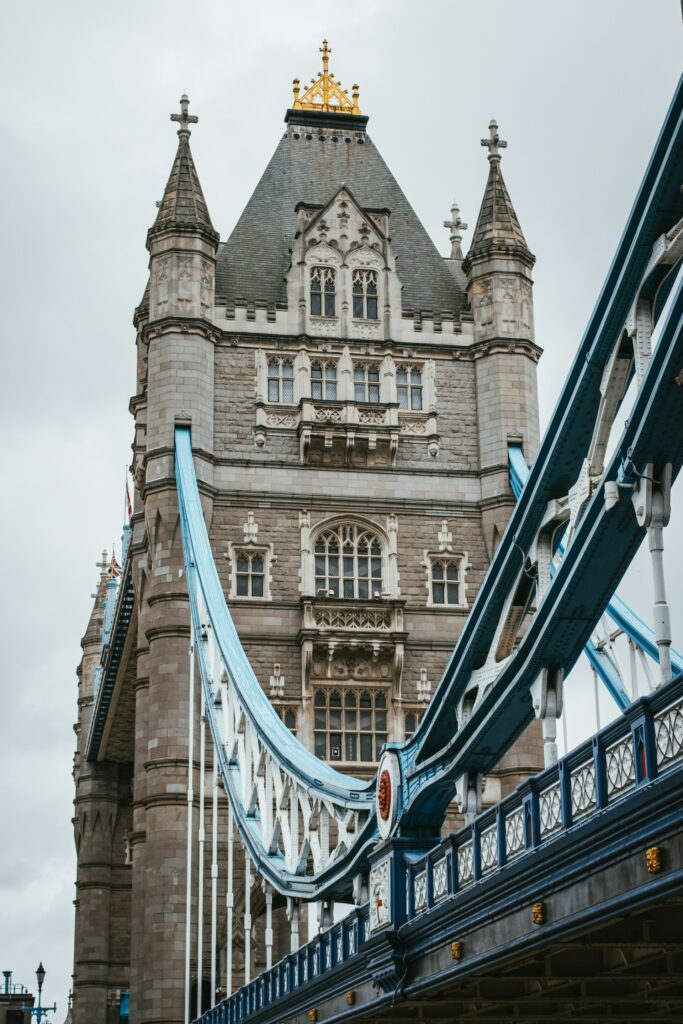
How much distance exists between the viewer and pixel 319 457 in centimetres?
3778

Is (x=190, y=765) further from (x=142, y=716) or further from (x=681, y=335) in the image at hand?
(x=681, y=335)

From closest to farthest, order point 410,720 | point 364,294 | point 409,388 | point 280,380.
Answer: point 410,720, point 280,380, point 409,388, point 364,294

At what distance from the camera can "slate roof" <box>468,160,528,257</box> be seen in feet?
130

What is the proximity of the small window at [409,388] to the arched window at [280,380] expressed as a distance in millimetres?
2368

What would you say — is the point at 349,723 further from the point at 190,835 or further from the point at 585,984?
the point at 585,984

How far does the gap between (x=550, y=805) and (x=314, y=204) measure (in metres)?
28.6

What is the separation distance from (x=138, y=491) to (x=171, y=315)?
4434mm

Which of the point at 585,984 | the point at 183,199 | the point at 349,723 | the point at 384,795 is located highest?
the point at 183,199

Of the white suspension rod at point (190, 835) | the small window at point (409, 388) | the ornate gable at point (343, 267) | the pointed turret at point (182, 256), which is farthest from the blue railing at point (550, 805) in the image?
the ornate gable at point (343, 267)

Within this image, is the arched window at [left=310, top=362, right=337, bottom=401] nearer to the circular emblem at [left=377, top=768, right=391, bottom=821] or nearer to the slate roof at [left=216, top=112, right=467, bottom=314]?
the slate roof at [left=216, top=112, right=467, bottom=314]

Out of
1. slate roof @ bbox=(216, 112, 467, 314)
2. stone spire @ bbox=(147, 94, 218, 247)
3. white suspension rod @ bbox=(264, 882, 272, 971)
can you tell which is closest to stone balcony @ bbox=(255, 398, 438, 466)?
slate roof @ bbox=(216, 112, 467, 314)

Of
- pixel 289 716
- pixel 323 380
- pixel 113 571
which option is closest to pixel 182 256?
pixel 323 380

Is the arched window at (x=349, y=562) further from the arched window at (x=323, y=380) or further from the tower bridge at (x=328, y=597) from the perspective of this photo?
the arched window at (x=323, y=380)

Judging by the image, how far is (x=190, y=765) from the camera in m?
31.9
